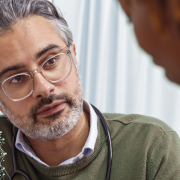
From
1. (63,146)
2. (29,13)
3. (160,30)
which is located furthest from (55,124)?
(160,30)

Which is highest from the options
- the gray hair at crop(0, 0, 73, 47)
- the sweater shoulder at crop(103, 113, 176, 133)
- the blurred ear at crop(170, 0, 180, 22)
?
the blurred ear at crop(170, 0, 180, 22)

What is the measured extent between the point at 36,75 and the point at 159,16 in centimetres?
90

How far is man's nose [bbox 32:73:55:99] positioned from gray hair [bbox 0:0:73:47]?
0.80 feet

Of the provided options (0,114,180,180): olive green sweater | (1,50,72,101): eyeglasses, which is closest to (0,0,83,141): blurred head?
(1,50,72,101): eyeglasses

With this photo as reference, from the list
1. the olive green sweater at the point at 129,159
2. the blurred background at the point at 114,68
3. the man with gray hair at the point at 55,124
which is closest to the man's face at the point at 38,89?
the man with gray hair at the point at 55,124

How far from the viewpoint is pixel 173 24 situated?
148 millimetres

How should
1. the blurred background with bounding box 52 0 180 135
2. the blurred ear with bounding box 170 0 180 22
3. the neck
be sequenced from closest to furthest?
the blurred ear with bounding box 170 0 180 22
the neck
the blurred background with bounding box 52 0 180 135

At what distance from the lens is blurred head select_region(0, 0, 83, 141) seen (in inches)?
39.5

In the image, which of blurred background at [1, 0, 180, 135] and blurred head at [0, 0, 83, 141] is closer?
blurred head at [0, 0, 83, 141]

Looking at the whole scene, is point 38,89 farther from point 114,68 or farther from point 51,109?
point 114,68

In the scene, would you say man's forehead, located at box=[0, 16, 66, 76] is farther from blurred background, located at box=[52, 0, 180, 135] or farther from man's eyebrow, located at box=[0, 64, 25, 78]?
blurred background, located at box=[52, 0, 180, 135]

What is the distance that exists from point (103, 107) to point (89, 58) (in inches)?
15.8

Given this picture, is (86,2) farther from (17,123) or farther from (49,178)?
(49,178)

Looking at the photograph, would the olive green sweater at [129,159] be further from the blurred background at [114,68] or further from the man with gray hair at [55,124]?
the blurred background at [114,68]
